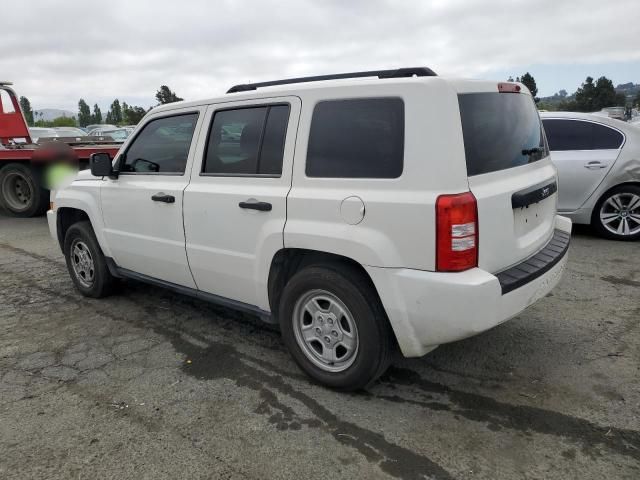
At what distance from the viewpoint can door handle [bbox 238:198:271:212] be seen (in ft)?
10.4

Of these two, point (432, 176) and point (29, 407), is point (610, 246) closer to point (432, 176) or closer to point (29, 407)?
point (432, 176)

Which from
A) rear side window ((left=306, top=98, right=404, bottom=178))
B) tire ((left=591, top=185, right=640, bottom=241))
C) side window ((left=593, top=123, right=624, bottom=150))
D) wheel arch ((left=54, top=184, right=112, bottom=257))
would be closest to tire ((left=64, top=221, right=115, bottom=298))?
wheel arch ((left=54, top=184, right=112, bottom=257))

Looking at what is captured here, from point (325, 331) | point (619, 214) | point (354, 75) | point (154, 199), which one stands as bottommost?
point (619, 214)

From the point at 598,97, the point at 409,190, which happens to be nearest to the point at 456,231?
the point at 409,190

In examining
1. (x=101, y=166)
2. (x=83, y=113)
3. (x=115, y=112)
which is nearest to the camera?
(x=101, y=166)

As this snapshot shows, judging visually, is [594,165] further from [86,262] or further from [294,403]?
[86,262]

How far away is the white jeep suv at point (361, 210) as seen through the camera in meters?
2.62

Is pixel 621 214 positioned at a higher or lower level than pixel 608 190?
lower

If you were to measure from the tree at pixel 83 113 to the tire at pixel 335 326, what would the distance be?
9194 cm

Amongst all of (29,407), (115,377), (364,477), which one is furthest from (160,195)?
(364,477)

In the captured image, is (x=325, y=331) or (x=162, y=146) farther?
(x=162, y=146)

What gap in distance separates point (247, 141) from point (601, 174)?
16.2 feet

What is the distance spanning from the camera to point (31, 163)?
9.44 m

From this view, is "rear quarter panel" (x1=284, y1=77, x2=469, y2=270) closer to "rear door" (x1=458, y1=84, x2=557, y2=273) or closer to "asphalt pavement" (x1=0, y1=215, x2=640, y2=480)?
"rear door" (x1=458, y1=84, x2=557, y2=273)
